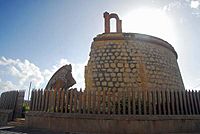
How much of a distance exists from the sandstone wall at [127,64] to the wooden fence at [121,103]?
237 centimetres

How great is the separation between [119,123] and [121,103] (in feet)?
2.73

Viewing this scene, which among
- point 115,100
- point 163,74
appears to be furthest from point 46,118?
point 163,74

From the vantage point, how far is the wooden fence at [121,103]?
7059mm

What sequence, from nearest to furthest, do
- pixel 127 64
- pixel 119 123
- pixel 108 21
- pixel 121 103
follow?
1. pixel 119 123
2. pixel 121 103
3. pixel 127 64
4. pixel 108 21

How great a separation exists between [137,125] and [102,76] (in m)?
3.78

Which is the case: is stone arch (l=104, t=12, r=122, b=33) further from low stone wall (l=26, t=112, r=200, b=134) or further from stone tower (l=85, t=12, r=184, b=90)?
low stone wall (l=26, t=112, r=200, b=134)

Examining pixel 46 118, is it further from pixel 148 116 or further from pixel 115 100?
pixel 148 116

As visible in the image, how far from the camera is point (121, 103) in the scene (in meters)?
7.23

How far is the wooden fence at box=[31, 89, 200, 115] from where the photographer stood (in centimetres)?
706

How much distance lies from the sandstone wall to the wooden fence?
2.37 metres

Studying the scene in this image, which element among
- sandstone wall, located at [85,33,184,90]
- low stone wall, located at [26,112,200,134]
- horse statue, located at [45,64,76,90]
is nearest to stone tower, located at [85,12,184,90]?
sandstone wall, located at [85,33,184,90]

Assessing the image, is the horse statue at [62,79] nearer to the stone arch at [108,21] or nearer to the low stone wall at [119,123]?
the stone arch at [108,21]

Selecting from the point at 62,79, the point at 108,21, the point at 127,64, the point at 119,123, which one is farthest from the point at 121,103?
the point at 108,21

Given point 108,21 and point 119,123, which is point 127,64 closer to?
point 108,21
